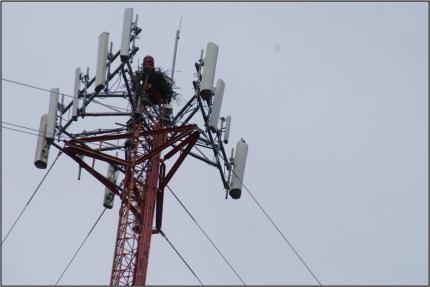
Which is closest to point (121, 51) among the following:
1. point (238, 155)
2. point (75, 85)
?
point (75, 85)

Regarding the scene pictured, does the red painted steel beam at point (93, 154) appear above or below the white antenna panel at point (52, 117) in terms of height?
below

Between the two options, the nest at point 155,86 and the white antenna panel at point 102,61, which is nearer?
the white antenna panel at point 102,61

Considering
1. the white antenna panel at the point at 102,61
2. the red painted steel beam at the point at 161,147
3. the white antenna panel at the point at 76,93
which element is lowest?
the red painted steel beam at the point at 161,147

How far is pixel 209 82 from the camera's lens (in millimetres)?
48406

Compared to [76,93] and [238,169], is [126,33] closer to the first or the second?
[76,93]

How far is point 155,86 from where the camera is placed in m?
50.8

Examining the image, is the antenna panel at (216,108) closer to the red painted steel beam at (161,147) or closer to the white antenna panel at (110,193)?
the red painted steel beam at (161,147)

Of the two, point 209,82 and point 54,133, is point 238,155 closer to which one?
point 209,82

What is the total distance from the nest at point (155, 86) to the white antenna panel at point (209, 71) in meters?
2.45

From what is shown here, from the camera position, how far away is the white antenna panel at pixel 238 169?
163 feet

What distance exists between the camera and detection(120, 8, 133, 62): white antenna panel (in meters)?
48.0

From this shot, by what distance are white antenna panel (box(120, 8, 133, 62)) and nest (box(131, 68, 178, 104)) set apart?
1879mm

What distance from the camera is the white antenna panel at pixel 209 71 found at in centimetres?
4828

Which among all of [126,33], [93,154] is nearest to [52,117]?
[93,154]
